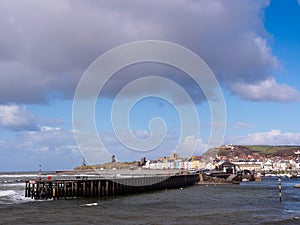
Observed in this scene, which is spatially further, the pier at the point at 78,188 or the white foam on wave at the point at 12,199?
the pier at the point at 78,188

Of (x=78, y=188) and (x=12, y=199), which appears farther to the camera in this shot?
(x=78, y=188)

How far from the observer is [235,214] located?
38.1 m

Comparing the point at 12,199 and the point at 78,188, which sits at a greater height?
the point at 78,188

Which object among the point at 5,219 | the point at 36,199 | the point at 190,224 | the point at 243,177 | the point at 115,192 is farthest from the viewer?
the point at 243,177

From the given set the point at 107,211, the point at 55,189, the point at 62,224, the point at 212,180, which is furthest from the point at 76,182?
the point at 212,180

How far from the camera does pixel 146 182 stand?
77.2m

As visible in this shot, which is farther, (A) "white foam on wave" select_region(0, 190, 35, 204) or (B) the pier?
(B) the pier

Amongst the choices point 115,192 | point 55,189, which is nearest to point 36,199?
point 55,189

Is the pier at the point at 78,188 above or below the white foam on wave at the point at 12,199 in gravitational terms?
above

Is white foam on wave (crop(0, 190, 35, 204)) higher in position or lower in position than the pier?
lower

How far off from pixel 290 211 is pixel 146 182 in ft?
127

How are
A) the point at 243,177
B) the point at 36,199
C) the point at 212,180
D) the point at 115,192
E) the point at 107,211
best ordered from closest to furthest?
the point at 107,211 → the point at 36,199 → the point at 115,192 → the point at 212,180 → the point at 243,177

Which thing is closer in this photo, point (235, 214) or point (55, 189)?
point (235, 214)

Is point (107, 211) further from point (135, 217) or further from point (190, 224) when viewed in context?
point (190, 224)
